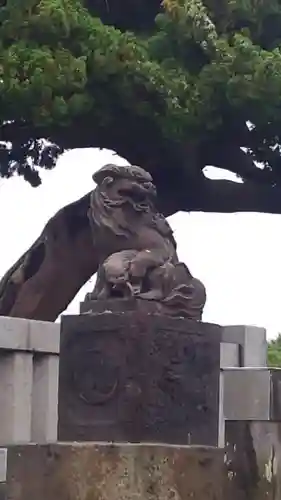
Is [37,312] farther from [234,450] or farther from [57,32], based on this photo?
[234,450]

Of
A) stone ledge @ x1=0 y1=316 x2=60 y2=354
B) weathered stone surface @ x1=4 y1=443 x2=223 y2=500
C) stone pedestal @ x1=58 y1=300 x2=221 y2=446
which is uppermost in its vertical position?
stone ledge @ x1=0 y1=316 x2=60 y2=354

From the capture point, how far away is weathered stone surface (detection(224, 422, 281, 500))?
5984 mm

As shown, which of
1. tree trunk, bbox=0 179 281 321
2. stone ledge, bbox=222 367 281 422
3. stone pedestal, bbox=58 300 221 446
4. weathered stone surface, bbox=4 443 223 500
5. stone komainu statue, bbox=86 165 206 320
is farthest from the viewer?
tree trunk, bbox=0 179 281 321

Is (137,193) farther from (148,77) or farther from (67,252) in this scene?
(67,252)

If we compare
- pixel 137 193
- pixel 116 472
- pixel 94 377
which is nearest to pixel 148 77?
pixel 137 193

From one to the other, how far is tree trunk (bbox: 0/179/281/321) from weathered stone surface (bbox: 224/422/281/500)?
176 inches

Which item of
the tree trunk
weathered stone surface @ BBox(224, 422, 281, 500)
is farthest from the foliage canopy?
weathered stone surface @ BBox(224, 422, 281, 500)

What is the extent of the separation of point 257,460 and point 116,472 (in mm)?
871

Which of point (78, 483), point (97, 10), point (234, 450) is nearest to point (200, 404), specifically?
point (234, 450)

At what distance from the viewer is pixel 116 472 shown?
554 cm

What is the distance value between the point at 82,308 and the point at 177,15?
3602 millimetres

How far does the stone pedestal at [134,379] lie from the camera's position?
569 centimetres

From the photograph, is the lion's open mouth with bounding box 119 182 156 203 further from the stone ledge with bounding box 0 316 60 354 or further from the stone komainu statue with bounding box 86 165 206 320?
the stone ledge with bounding box 0 316 60 354

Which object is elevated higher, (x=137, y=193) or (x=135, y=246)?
(x=137, y=193)
